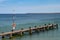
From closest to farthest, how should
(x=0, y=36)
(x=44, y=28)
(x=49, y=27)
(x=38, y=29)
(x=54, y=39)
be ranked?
(x=54, y=39), (x=0, y=36), (x=38, y=29), (x=44, y=28), (x=49, y=27)

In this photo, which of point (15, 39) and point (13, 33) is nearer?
point (15, 39)

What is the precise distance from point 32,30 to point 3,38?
8.45 metres

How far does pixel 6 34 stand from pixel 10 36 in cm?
99

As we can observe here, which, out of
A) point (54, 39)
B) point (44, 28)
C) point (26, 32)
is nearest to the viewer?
point (54, 39)

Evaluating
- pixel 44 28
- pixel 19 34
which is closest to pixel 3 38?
pixel 19 34

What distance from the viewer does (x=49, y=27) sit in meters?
40.2

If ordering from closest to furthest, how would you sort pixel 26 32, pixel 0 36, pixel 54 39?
pixel 54 39 < pixel 0 36 < pixel 26 32

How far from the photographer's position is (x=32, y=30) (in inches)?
1314

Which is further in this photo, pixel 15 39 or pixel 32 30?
pixel 32 30

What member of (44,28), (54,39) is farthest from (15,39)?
(44,28)

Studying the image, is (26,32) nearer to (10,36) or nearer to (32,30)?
(32,30)

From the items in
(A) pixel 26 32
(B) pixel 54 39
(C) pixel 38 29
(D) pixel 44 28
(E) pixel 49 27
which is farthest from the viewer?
(E) pixel 49 27

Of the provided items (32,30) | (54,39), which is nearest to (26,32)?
(32,30)

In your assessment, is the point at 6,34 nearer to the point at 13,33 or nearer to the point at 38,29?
the point at 13,33
